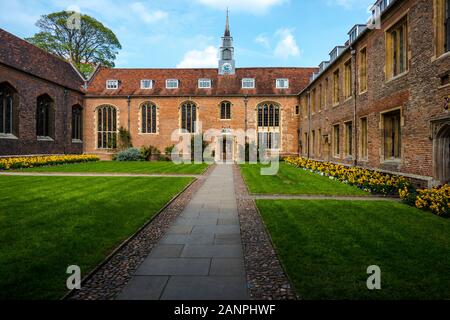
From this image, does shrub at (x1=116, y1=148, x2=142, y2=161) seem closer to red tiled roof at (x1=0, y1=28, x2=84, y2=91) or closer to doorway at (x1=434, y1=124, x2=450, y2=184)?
red tiled roof at (x1=0, y1=28, x2=84, y2=91)

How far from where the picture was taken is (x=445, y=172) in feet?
33.9

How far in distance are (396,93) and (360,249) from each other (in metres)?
9.77

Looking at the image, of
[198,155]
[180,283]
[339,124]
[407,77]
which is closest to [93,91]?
[198,155]

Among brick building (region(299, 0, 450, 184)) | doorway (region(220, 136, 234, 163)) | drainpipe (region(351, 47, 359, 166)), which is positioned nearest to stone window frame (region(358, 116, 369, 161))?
brick building (region(299, 0, 450, 184))

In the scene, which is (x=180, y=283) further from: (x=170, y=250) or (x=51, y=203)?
(x=51, y=203)

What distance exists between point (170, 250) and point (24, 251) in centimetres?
240

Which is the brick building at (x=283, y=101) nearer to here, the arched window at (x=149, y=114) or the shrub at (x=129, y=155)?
the arched window at (x=149, y=114)

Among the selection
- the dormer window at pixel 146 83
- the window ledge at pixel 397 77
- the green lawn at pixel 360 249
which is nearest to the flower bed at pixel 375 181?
the green lawn at pixel 360 249

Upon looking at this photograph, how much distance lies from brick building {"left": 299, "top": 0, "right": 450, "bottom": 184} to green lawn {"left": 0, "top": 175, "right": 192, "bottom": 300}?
9108 mm

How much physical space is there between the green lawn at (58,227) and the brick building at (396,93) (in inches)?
359

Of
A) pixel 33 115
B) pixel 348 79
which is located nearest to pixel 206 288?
pixel 348 79

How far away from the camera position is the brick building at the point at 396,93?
34.0 feet

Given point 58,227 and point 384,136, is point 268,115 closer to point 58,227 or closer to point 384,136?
point 384,136

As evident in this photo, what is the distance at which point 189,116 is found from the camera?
119ft
